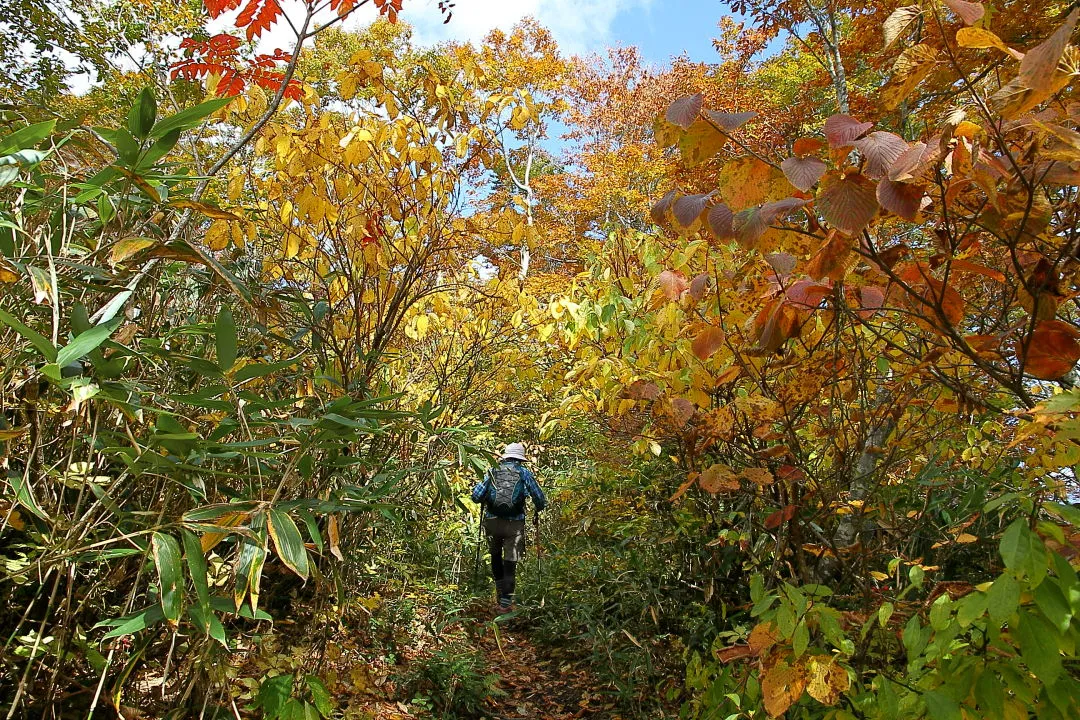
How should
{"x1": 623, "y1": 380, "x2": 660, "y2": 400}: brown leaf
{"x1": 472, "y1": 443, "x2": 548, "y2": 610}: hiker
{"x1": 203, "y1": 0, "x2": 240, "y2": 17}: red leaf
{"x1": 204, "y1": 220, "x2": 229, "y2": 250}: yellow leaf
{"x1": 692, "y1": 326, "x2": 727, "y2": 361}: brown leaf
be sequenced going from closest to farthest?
{"x1": 692, "y1": 326, "x2": 727, "y2": 361}: brown leaf → {"x1": 204, "y1": 220, "x2": 229, "y2": 250}: yellow leaf → {"x1": 623, "y1": 380, "x2": 660, "y2": 400}: brown leaf → {"x1": 203, "y1": 0, "x2": 240, "y2": 17}: red leaf → {"x1": 472, "y1": 443, "x2": 548, "y2": 610}: hiker

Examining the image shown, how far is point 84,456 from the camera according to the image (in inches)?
67.2

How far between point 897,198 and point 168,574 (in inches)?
53.6

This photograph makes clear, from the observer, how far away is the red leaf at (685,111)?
122 cm

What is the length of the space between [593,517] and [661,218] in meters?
4.01

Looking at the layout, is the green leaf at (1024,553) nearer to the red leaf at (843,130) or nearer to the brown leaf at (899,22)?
the red leaf at (843,130)

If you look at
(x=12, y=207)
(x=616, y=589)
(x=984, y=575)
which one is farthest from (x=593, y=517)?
(x=12, y=207)

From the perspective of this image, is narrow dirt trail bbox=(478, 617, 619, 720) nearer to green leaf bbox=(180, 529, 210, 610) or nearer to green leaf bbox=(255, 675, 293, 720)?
green leaf bbox=(255, 675, 293, 720)

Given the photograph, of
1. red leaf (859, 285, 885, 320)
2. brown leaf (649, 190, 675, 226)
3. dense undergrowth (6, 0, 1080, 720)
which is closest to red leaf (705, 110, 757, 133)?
dense undergrowth (6, 0, 1080, 720)

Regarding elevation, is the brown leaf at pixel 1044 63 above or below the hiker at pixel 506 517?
above

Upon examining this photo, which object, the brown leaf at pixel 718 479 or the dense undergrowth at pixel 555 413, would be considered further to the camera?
the brown leaf at pixel 718 479

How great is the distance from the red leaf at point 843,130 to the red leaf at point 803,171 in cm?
4

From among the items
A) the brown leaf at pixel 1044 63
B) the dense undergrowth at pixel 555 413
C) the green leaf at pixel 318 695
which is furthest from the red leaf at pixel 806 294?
the green leaf at pixel 318 695

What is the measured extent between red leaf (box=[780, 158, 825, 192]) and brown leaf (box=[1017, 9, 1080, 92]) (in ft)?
0.98

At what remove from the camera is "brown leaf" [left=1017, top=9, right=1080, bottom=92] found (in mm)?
880
